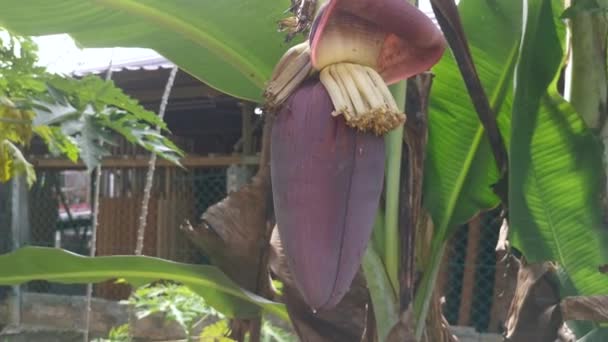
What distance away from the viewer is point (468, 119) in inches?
31.4

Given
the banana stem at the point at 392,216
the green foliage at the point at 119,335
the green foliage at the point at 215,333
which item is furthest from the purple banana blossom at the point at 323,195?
the green foliage at the point at 119,335

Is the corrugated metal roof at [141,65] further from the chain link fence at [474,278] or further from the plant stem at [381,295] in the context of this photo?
the plant stem at [381,295]

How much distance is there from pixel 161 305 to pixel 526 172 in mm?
787

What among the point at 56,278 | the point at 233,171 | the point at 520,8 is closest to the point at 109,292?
the point at 233,171

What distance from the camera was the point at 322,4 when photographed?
17.3 inches

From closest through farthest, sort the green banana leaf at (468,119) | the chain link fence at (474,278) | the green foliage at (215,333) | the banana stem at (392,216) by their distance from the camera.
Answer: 1. the banana stem at (392,216)
2. the green banana leaf at (468,119)
3. the green foliage at (215,333)
4. the chain link fence at (474,278)

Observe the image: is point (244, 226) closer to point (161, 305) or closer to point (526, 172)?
point (526, 172)

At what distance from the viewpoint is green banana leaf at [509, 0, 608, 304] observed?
0.72 m

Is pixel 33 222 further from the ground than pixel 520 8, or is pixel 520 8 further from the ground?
pixel 520 8

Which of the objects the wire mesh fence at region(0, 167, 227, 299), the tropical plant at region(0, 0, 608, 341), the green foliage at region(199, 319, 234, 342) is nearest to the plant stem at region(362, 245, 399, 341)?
the tropical plant at region(0, 0, 608, 341)

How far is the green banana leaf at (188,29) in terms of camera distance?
69cm

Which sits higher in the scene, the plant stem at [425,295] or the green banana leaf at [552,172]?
the green banana leaf at [552,172]

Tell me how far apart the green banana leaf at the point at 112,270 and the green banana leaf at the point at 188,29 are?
0.22 metres

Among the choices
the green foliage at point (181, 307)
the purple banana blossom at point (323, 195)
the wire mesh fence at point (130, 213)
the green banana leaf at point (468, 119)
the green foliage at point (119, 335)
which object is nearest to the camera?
the purple banana blossom at point (323, 195)
